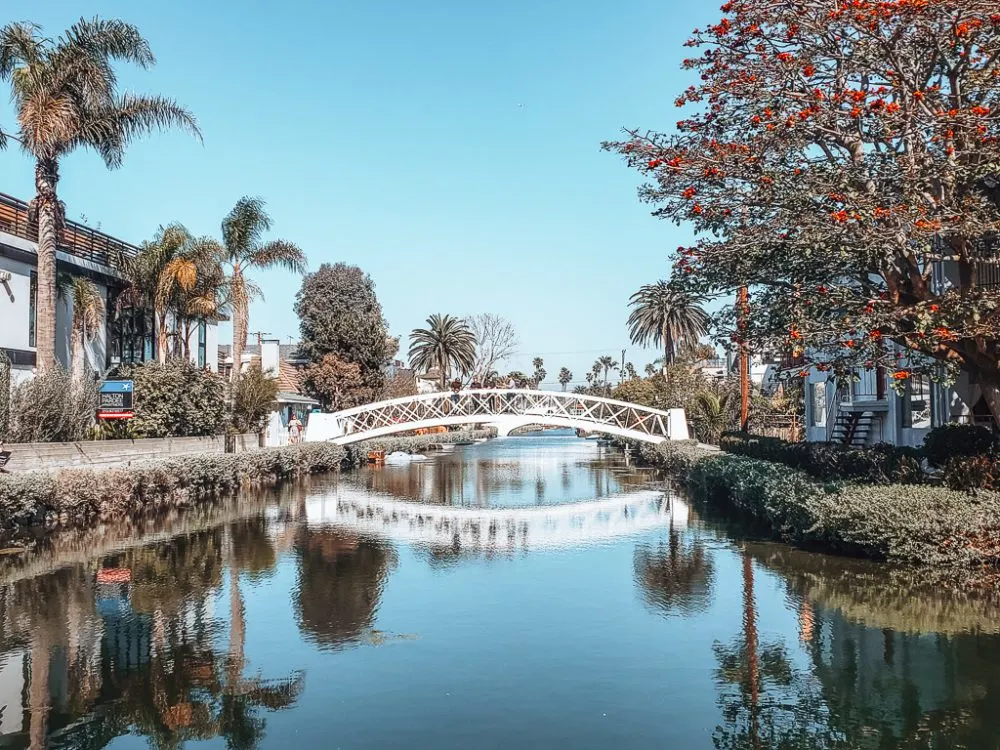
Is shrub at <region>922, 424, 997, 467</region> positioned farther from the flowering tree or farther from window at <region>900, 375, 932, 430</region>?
window at <region>900, 375, 932, 430</region>

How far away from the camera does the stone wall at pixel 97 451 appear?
2038 cm

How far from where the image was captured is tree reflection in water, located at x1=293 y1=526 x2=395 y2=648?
11516 mm

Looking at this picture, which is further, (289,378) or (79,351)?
(289,378)

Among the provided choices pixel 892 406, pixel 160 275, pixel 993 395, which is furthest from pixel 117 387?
pixel 993 395

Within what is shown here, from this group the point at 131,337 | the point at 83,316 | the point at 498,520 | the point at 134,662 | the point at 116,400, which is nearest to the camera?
the point at 134,662

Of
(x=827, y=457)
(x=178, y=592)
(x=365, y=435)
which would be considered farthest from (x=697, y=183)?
(x=365, y=435)

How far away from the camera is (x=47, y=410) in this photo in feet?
74.2

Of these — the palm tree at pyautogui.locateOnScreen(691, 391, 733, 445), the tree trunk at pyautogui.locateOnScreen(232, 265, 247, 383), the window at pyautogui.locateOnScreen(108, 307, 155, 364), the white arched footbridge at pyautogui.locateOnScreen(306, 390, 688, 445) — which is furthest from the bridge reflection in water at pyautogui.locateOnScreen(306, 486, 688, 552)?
the tree trunk at pyautogui.locateOnScreen(232, 265, 247, 383)

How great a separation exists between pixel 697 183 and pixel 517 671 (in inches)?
366

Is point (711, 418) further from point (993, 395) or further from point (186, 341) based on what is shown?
→ point (993, 395)

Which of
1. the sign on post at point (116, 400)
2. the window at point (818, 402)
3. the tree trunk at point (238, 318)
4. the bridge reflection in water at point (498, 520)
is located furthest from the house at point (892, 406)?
the tree trunk at point (238, 318)

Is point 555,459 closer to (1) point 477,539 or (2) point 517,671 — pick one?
(1) point 477,539

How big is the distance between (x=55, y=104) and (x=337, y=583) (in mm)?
17317

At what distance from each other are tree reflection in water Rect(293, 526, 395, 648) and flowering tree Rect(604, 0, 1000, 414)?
7625 millimetres
